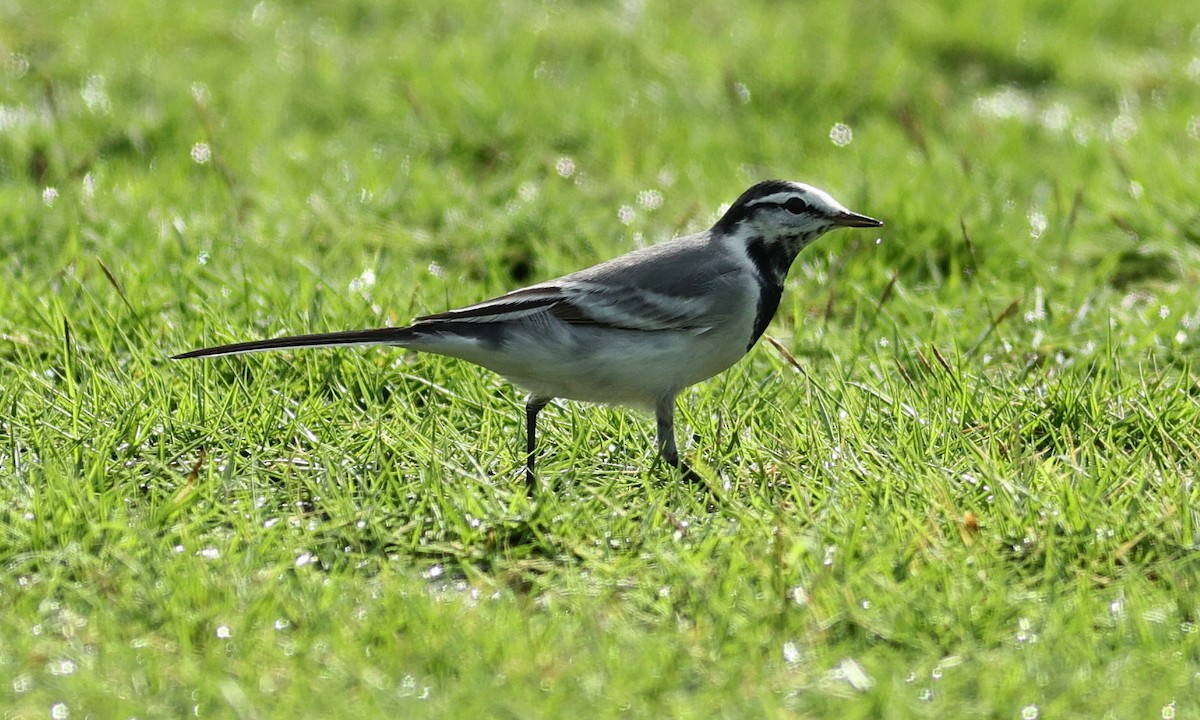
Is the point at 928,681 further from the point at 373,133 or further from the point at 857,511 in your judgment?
the point at 373,133

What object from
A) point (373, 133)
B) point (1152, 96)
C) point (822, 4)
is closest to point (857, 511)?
point (373, 133)

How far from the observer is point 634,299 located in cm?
Result: 515

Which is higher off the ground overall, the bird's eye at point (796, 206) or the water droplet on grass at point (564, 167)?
the bird's eye at point (796, 206)

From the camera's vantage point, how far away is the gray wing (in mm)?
5074

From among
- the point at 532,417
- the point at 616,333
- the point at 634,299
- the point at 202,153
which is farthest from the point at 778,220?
the point at 202,153

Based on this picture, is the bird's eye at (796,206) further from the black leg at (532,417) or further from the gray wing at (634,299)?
the black leg at (532,417)

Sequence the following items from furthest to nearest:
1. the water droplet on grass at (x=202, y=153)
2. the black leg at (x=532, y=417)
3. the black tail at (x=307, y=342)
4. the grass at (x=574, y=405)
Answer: the water droplet on grass at (x=202, y=153) → the black leg at (x=532, y=417) → the black tail at (x=307, y=342) → the grass at (x=574, y=405)

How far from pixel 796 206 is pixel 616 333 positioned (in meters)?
0.83

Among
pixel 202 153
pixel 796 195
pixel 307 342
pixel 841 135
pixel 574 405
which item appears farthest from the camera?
pixel 841 135

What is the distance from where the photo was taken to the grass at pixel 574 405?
12.8 ft

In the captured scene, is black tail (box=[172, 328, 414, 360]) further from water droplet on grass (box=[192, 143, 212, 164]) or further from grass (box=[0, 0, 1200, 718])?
water droplet on grass (box=[192, 143, 212, 164])

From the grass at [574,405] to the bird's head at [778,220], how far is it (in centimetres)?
49

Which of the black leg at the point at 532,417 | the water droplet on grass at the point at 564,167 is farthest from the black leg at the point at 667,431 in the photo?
the water droplet on grass at the point at 564,167

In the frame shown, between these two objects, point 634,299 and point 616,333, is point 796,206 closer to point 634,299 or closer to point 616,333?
point 634,299
